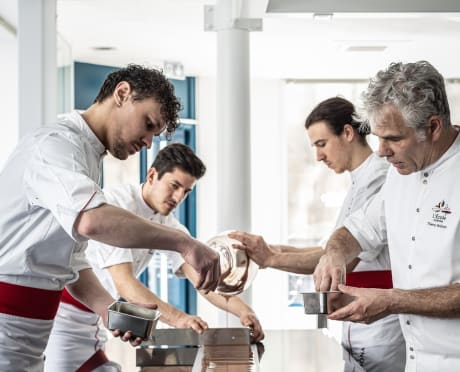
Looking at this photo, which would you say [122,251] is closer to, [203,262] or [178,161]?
[178,161]

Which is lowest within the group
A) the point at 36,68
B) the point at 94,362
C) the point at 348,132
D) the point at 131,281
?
the point at 94,362

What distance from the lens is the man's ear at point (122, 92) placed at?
230 centimetres

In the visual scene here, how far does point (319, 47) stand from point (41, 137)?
18.1 feet

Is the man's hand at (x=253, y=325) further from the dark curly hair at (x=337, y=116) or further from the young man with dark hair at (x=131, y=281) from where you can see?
the dark curly hair at (x=337, y=116)

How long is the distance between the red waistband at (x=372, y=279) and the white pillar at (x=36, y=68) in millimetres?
1575

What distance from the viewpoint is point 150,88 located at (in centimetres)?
229

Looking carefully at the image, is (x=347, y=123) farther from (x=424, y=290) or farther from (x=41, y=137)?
(x=41, y=137)

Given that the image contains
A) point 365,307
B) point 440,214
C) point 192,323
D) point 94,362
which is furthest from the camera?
point 192,323

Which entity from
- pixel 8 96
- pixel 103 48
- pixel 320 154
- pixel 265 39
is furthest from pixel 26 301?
pixel 103 48

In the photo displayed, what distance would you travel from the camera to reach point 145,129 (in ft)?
7.56

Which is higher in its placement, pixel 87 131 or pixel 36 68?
pixel 36 68

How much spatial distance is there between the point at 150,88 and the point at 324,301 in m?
0.77

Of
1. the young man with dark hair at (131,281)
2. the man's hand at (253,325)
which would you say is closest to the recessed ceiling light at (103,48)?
the young man with dark hair at (131,281)

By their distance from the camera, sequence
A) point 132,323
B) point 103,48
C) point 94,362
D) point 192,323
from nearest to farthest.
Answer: point 132,323, point 94,362, point 192,323, point 103,48
